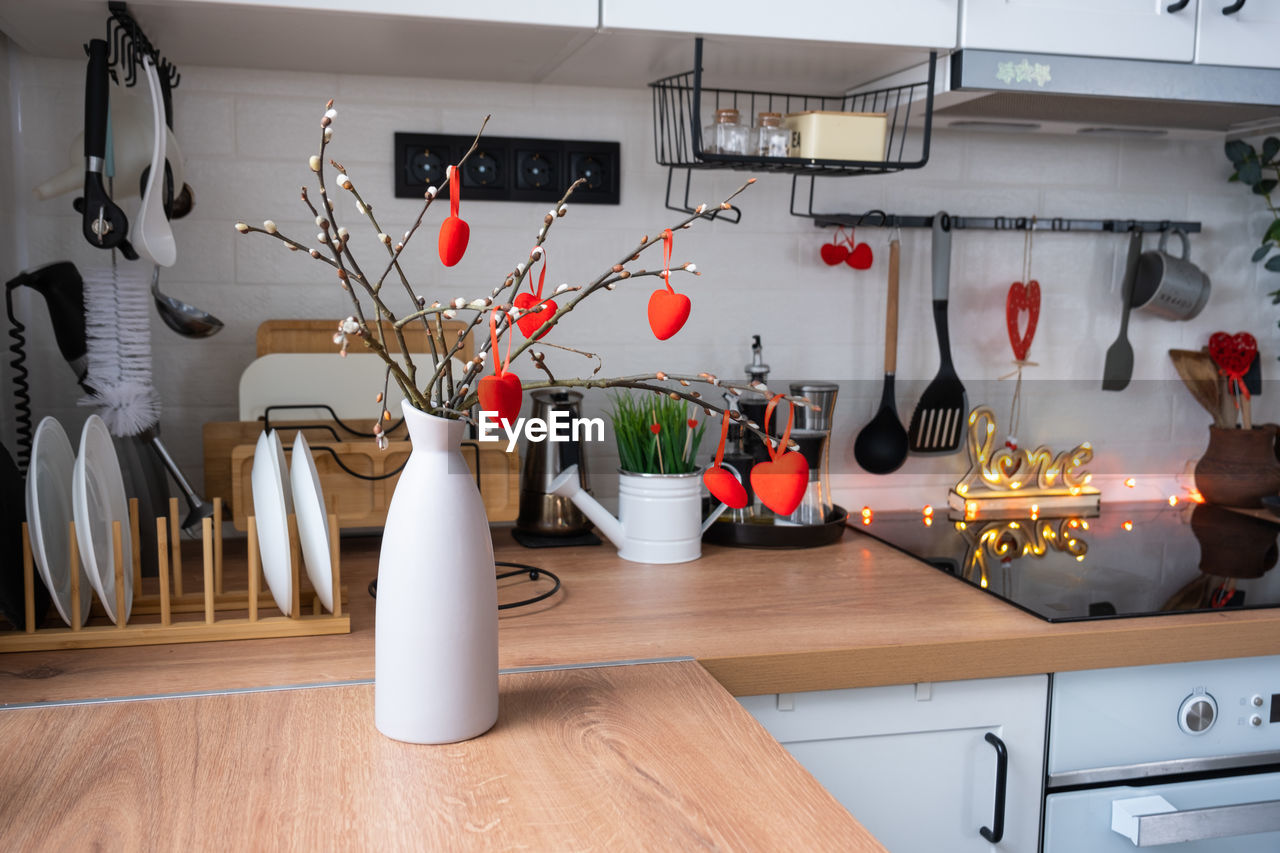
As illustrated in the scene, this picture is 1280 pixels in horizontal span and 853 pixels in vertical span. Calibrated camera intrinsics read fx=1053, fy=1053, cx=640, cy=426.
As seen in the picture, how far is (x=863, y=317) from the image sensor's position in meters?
1.84

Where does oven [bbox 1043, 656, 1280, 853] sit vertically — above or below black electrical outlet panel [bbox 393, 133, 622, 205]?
below

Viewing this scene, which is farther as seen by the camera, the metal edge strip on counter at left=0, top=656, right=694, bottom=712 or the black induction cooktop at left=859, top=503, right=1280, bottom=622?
the black induction cooktop at left=859, top=503, right=1280, bottom=622

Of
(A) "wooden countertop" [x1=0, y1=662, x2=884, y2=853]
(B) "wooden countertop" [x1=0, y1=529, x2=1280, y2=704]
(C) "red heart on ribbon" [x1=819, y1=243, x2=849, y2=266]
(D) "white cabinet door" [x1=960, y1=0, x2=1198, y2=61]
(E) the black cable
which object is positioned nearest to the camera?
(A) "wooden countertop" [x1=0, y1=662, x2=884, y2=853]

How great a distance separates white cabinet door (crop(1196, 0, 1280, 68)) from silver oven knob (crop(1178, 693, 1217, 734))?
0.89m

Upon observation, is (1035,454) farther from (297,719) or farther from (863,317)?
(297,719)

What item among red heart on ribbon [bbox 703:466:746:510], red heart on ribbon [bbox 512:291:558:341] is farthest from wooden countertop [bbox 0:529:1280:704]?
red heart on ribbon [bbox 512:291:558:341]

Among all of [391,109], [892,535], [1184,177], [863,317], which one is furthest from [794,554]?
[1184,177]

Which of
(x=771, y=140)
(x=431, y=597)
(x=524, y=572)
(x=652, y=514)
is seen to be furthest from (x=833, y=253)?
(x=431, y=597)

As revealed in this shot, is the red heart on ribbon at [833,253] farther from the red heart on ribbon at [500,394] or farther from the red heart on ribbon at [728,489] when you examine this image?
the red heart on ribbon at [500,394]

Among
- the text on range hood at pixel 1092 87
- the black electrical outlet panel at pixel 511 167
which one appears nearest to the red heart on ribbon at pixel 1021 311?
the text on range hood at pixel 1092 87

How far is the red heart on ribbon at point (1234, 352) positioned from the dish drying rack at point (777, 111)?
2.26 feet

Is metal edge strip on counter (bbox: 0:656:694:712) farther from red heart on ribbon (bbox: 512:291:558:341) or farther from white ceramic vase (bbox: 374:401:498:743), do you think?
red heart on ribbon (bbox: 512:291:558:341)

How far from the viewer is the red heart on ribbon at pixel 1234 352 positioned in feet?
6.34

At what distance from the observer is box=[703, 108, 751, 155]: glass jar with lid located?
1517mm
